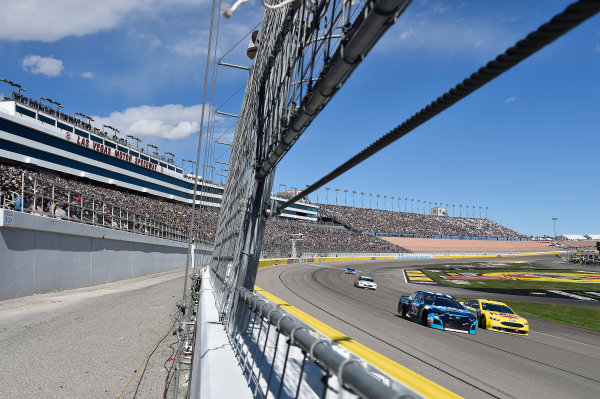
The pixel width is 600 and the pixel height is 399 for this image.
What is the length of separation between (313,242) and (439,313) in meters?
59.2

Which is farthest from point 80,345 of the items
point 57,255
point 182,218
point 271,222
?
point 271,222

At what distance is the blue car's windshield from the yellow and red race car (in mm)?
1227

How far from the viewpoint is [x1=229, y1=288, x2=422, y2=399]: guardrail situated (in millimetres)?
1841

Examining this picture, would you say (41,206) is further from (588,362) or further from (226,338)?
(588,362)

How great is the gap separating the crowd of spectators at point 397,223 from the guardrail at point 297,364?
322 ft

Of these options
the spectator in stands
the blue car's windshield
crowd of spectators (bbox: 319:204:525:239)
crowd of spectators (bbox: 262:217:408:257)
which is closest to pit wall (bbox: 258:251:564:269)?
crowd of spectators (bbox: 262:217:408:257)

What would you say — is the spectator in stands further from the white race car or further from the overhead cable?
the overhead cable

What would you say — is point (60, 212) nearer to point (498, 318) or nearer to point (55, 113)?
point (498, 318)

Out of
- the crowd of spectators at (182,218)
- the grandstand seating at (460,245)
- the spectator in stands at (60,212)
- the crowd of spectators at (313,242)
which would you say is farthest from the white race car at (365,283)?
the grandstand seating at (460,245)

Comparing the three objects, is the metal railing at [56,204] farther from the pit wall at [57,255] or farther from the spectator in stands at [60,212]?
the pit wall at [57,255]

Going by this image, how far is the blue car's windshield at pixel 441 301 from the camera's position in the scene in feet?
47.6

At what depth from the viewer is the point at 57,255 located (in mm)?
18391

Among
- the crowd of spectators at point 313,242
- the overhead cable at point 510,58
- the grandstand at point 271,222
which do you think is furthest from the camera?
the crowd of spectators at point 313,242

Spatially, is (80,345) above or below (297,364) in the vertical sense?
below
